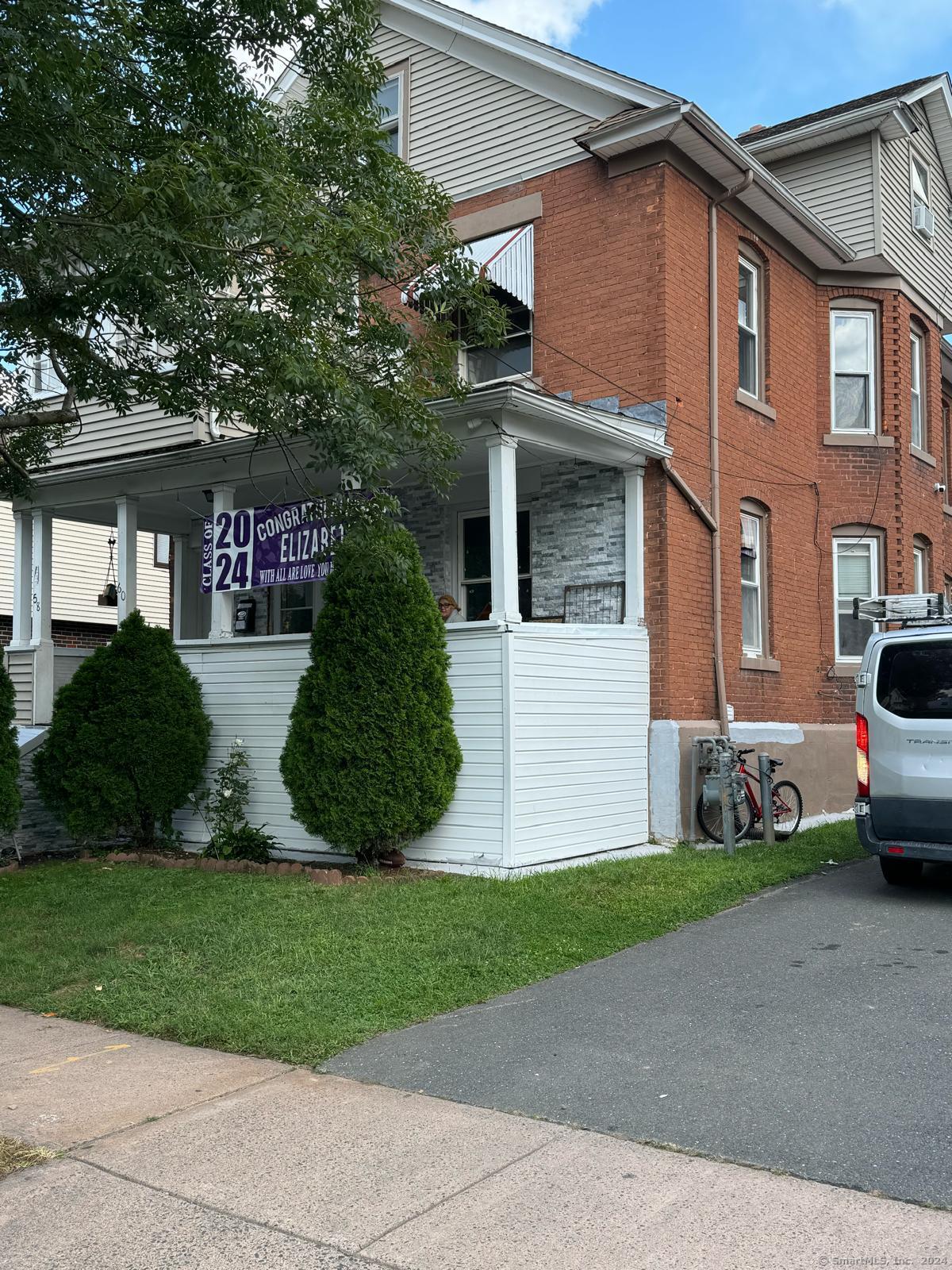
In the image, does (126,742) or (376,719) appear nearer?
(376,719)

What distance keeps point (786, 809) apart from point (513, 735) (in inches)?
164

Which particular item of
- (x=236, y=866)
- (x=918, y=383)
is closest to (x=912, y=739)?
(x=236, y=866)

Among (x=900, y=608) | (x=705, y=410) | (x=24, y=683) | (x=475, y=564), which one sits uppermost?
(x=705, y=410)

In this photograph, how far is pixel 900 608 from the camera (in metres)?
10.8

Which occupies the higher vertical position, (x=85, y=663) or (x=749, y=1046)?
(x=85, y=663)

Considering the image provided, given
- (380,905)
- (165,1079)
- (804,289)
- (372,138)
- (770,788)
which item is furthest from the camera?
(804,289)

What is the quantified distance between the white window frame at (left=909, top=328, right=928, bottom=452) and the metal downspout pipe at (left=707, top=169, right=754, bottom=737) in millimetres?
4800

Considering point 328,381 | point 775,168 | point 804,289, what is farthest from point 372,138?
point 775,168

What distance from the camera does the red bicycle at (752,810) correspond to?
1170 cm

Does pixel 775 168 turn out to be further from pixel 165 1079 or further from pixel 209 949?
pixel 165 1079

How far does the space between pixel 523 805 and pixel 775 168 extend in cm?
1085

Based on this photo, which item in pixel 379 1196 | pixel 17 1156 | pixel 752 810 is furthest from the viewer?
pixel 752 810

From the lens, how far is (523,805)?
1011 centimetres

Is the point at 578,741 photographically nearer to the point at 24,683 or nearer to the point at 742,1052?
the point at 742,1052
